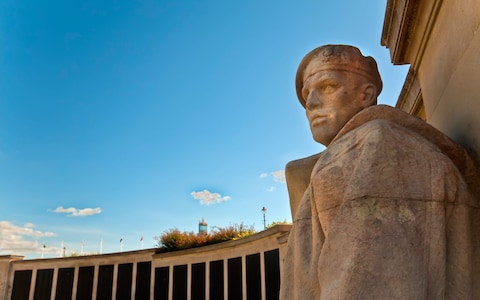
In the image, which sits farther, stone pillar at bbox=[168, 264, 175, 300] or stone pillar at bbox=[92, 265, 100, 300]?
stone pillar at bbox=[92, 265, 100, 300]

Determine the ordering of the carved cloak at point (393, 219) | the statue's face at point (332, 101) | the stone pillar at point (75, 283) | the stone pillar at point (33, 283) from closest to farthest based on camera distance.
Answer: the carved cloak at point (393, 219) → the statue's face at point (332, 101) → the stone pillar at point (75, 283) → the stone pillar at point (33, 283)

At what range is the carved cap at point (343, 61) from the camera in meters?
2.50

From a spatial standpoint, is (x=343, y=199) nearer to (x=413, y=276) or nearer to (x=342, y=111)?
(x=413, y=276)

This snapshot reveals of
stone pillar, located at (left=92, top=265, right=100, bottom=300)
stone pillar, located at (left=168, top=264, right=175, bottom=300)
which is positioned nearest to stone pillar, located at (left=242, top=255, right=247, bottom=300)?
stone pillar, located at (left=168, top=264, right=175, bottom=300)

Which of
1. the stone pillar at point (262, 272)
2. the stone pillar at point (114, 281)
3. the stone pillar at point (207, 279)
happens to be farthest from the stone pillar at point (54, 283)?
the stone pillar at point (262, 272)

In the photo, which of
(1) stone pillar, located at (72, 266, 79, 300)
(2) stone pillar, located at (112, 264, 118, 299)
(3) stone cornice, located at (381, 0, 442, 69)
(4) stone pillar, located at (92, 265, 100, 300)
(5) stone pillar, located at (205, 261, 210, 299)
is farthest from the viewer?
(1) stone pillar, located at (72, 266, 79, 300)

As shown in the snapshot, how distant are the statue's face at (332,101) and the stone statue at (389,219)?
39cm

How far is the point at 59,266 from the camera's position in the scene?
16922 mm

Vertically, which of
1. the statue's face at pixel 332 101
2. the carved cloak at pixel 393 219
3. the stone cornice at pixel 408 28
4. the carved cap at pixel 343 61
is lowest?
the carved cloak at pixel 393 219

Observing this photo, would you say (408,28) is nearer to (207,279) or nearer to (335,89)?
(335,89)

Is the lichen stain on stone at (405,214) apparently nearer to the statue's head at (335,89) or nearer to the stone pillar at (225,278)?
the statue's head at (335,89)

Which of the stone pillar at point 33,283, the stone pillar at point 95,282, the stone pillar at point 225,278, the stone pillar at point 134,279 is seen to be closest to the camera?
the stone pillar at point 225,278

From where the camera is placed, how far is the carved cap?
2498mm

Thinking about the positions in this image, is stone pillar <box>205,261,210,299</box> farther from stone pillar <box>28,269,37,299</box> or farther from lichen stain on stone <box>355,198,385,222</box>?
lichen stain on stone <box>355,198,385,222</box>
